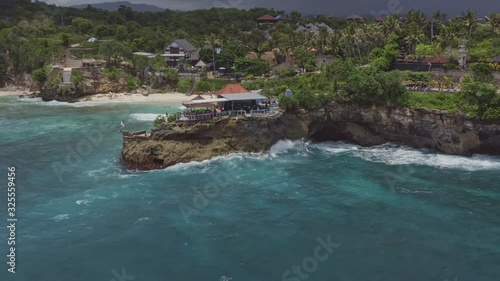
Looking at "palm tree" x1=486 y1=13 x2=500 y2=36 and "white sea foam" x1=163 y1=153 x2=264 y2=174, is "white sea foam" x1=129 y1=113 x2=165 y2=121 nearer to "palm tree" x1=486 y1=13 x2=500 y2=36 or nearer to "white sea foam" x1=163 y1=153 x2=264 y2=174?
"white sea foam" x1=163 y1=153 x2=264 y2=174

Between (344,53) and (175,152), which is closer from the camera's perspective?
(175,152)

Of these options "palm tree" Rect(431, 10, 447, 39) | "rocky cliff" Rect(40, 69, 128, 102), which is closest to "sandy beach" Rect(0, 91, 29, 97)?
"rocky cliff" Rect(40, 69, 128, 102)

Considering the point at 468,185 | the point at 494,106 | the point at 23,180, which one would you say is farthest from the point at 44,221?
the point at 494,106

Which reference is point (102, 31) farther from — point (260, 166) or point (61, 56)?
point (260, 166)

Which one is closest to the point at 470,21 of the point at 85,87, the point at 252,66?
the point at 252,66

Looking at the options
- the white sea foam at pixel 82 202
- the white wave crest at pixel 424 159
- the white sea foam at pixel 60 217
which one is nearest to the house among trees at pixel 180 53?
the white wave crest at pixel 424 159

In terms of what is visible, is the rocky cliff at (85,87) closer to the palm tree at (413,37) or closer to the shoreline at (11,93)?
the shoreline at (11,93)

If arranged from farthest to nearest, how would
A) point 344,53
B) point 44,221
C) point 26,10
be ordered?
point 26,10 → point 344,53 → point 44,221
